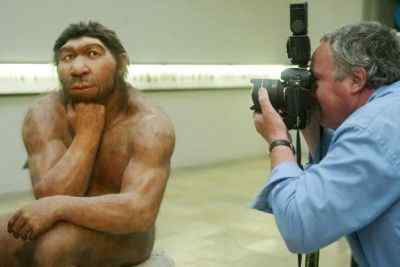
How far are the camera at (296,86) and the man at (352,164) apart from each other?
49mm

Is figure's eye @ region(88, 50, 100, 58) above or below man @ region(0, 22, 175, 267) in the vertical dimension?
above

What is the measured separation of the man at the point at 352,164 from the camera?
1.40 m

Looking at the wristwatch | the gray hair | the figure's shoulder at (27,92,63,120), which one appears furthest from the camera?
the figure's shoulder at (27,92,63,120)

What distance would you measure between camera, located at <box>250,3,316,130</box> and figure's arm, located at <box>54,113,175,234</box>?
36 centimetres

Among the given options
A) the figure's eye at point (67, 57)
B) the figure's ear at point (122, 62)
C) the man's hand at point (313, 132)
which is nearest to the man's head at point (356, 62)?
the man's hand at point (313, 132)

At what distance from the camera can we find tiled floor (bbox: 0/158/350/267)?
3.36 m

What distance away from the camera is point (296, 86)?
5.63ft

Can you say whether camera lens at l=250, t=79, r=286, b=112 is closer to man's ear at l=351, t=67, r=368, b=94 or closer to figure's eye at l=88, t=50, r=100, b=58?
man's ear at l=351, t=67, r=368, b=94

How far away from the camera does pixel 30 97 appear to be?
4730 mm

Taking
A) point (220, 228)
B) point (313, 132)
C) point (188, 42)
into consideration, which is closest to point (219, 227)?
point (220, 228)

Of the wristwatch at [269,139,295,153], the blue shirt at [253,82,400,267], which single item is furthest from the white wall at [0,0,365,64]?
the blue shirt at [253,82,400,267]

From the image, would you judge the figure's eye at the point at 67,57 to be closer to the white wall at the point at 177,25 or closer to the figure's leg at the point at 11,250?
the figure's leg at the point at 11,250

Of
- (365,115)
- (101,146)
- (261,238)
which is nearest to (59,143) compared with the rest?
(101,146)

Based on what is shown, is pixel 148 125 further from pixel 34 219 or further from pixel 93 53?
pixel 34 219
